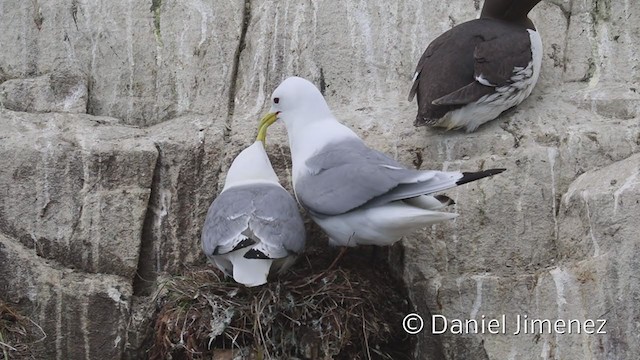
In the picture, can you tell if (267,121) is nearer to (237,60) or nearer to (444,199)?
(237,60)

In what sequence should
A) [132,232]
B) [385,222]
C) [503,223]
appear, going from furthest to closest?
[132,232], [503,223], [385,222]

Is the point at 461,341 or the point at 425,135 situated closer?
the point at 461,341

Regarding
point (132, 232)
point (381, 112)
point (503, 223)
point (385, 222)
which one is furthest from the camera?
point (381, 112)

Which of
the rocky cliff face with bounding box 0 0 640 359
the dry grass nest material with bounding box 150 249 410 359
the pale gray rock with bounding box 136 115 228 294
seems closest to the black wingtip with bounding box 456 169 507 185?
the rocky cliff face with bounding box 0 0 640 359

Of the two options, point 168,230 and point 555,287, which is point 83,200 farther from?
point 555,287

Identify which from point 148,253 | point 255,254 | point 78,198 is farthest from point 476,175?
point 78,198

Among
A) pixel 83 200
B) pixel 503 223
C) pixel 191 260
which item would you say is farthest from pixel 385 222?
pixel 83 200

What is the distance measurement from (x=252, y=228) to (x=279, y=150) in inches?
39.3

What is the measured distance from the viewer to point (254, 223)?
195 inches

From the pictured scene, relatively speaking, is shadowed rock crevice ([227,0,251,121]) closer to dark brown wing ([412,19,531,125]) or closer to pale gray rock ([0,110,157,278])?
pale gray rock ([0,110,157,278])

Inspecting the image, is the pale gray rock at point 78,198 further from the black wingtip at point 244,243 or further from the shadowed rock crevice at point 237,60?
Answer: the black wingtip at point 244,243

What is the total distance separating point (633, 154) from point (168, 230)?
244 cm

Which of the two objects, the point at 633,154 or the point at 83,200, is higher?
the point at 633,154

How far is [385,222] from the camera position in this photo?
4.79 m
